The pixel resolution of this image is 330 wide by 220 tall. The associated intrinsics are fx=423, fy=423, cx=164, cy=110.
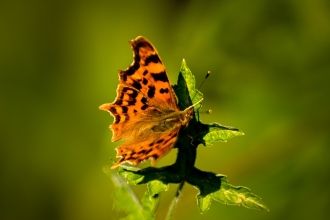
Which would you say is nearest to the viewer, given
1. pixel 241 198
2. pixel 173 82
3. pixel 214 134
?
pixel 241 198

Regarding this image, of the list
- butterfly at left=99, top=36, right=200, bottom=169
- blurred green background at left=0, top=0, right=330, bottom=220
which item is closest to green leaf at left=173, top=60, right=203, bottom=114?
butterfly at left=99, top=36, right=200, bottom=169

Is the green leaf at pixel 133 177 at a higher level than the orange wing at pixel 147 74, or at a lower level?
lower

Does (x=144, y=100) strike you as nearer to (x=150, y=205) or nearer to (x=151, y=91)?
(x=151, y=91)

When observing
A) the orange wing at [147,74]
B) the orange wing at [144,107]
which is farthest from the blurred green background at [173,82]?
the orange wing at [147,74]

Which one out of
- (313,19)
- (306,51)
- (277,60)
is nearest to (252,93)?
(277,60)

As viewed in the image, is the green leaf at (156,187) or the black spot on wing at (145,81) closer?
the green leaf at (156,187)

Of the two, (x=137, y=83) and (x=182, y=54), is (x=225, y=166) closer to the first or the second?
(x=182, y=54)

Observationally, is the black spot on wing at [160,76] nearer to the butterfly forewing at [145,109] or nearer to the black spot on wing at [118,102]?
the butterfly forewing at [145,109]

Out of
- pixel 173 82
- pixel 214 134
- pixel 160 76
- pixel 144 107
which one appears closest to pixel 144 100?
pixel 144 107

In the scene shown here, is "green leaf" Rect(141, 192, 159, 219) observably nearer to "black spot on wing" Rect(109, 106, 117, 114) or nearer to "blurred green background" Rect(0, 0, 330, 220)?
"black spot on wing" Rect(109, 106, 117, 114)
